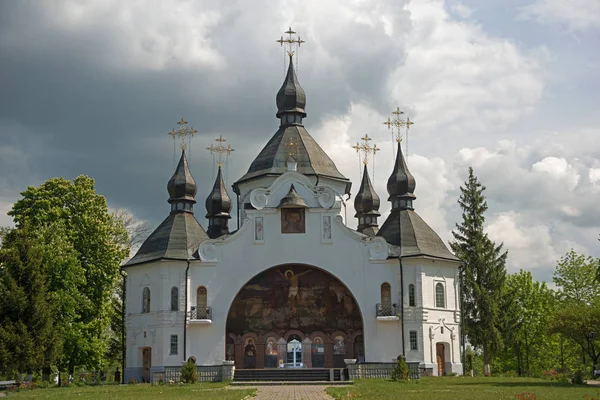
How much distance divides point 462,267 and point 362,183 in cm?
1131

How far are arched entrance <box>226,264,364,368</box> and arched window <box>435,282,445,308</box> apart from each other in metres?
4.77

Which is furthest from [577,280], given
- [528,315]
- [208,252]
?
[208,252]

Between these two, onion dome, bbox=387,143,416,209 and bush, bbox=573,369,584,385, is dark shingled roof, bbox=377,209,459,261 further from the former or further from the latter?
bush, bbox=573,369,584,385

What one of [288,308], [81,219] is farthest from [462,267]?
[81,219]

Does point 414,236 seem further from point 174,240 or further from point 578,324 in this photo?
point 174,240

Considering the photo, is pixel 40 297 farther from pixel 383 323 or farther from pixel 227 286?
pixel 383 323

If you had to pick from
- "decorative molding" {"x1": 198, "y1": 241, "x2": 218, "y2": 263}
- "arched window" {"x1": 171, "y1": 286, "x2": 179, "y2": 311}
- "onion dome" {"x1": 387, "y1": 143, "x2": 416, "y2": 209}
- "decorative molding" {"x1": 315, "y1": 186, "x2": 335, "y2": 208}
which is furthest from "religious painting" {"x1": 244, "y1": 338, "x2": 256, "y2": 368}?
"onion dome" {"x1": 387, "y1": 143, "x2": 416, "y2": 209}

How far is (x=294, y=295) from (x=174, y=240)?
7.78 metres

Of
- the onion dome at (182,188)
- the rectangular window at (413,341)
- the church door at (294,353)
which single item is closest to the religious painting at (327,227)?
the church door at (294,353)

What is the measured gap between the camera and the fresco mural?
45375mm

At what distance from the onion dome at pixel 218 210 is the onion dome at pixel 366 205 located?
932 centimetres

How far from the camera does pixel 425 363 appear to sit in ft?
145

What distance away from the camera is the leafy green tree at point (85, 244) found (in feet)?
140

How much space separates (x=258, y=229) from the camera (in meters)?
46.2
